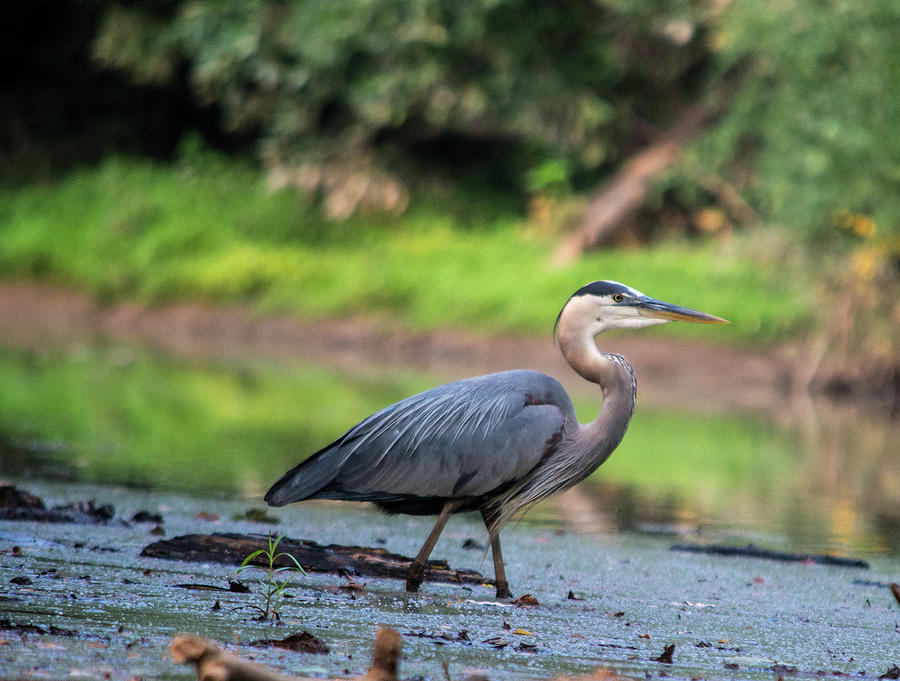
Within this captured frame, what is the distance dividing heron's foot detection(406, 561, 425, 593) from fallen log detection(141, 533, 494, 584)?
161 mm

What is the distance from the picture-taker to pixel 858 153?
14570 mm

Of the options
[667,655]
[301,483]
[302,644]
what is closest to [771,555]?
[301,483]

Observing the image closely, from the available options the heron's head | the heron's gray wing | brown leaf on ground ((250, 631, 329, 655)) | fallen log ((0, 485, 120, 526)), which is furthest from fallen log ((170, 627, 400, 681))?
fallen log ((0, 485, 120, 526))

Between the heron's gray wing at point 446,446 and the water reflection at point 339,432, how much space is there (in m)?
2.05

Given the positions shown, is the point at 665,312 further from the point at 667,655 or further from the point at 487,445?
the point at 667,655

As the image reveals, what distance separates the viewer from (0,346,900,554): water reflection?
7305 mm

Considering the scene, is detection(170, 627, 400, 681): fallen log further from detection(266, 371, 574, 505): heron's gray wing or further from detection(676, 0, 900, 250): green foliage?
detection(676, 0, 900, 250): green foliage

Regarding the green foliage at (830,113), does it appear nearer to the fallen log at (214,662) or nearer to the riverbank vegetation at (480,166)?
the riverbank vegetation at (480,166)

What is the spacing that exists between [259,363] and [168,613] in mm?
12538

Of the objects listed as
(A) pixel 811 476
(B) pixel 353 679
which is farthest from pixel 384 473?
(A) pixel 811 476

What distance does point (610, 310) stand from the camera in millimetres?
5125

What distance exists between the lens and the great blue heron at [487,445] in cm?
482

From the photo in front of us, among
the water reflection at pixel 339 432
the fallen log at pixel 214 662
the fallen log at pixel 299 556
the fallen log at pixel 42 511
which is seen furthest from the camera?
the water reflection at pixel 339 432

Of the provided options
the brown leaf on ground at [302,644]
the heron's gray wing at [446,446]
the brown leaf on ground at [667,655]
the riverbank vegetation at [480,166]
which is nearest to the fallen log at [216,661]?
the brown leaf on ground at [302,644]
